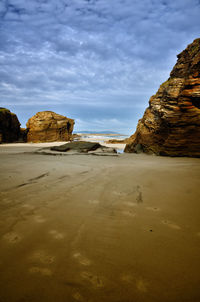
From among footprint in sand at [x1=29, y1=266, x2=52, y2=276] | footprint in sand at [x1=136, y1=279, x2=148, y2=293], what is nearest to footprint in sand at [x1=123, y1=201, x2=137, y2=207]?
footprint in sand at [x1=136, y1=279, x2=148, y2=293]

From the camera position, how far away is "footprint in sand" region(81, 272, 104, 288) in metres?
0.84

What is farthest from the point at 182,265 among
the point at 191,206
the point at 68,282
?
the point at 191,206

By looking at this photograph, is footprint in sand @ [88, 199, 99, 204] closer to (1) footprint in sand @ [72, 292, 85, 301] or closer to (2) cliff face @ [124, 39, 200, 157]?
(1) footprint in sand @ [72, 292, 85, 301]

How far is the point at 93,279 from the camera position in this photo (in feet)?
2.89

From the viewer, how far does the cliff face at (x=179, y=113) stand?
5.66 meters

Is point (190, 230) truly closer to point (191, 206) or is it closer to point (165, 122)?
point (191, 206)

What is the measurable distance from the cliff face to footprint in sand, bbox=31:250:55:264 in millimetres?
5924

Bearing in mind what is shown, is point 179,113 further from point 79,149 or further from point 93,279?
point 93,279

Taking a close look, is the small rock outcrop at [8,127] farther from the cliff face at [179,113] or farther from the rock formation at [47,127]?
the cliff face at [179,113]

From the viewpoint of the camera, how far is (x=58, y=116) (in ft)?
63.0

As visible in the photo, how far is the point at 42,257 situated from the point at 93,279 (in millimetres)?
372

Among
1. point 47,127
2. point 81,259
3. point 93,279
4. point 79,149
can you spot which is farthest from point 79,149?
point 47,127

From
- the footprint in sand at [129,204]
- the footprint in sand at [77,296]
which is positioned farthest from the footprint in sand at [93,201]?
the footprint in sand at [77,296]

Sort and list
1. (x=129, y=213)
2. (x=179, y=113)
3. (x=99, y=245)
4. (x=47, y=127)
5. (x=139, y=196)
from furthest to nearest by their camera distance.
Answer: (x=47, y=127) < (x=179, y=113) < (x=139, y=196) < (x=129, y=213) < (x=99, y=245)
